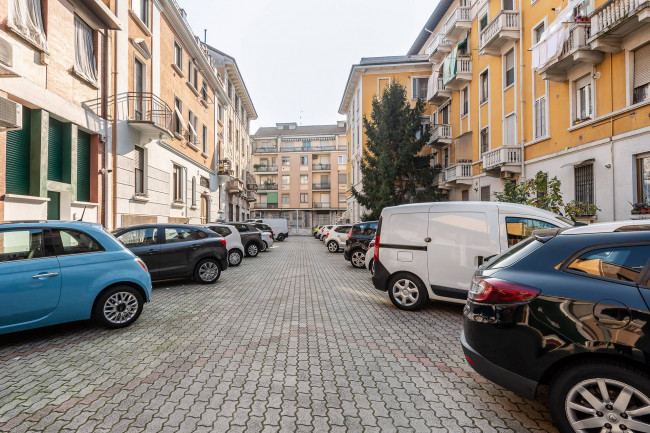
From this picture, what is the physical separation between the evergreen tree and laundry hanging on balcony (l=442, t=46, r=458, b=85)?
7.90 feet

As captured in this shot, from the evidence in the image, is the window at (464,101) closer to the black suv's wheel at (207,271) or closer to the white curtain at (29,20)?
the black suv's wheel at (207,271)

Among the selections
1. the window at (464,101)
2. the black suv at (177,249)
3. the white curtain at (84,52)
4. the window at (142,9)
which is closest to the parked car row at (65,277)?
the black suv at (177,249)

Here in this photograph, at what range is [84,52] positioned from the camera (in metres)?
11.7

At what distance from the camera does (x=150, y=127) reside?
46.0ft

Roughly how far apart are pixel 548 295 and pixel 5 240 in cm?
578

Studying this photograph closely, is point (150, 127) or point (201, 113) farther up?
point (201, 113)

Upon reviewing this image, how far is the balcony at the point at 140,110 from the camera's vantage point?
1284 centimetres

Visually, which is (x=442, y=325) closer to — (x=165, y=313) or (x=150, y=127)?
(x=165, y=313)

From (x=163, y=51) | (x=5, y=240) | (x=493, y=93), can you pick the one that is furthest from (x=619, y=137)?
(x=163, y=51)

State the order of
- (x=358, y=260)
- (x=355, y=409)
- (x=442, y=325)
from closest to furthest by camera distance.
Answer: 1. (x=355, y=409)
2. (x=442, y=325)
3. (x=358, y=260)

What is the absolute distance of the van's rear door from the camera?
19.5 ft

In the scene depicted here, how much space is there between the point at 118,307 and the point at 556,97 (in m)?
16.8

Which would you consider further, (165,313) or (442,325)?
(165,313)

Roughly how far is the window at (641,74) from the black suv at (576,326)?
39.3 ft
